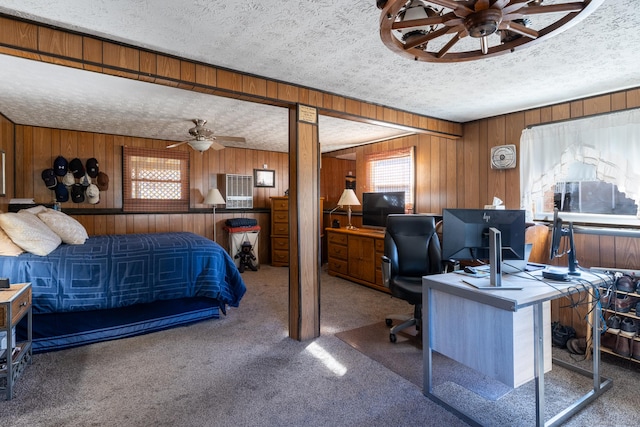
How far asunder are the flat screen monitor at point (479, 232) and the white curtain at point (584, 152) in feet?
5.51

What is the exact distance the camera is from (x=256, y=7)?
1.81 metres

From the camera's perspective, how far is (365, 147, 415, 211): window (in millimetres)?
5008

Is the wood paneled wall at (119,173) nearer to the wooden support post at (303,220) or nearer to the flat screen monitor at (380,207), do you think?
the flat screen monitor at (380,207)

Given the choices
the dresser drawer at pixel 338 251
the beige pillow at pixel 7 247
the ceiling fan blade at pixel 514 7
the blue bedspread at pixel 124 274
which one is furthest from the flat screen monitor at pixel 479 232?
the beige pillow at pixel 7 247

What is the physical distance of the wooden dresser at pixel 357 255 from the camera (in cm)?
467

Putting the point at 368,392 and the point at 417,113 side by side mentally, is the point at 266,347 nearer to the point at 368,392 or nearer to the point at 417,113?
the point at 368,392

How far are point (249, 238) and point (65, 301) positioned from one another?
11.1ft

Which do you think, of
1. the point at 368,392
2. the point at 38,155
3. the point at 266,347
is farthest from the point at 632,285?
the point at 38,155

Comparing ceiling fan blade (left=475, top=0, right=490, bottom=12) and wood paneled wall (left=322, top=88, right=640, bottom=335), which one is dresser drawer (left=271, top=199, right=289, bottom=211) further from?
ceiling fan blade (left=475, top=0, right=490, bottom=12)

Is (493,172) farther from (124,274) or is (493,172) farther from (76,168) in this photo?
(76,168)

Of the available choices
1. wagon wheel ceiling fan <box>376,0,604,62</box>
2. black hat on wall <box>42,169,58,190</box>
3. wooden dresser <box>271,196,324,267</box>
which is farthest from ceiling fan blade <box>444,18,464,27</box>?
black hat on wall <box>42,169,58,190</box>

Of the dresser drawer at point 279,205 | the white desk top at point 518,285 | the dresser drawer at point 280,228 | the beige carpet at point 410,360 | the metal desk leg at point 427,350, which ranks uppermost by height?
the dresser drawer at point 279,205

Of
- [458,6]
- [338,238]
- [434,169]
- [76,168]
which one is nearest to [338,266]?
[338,238]

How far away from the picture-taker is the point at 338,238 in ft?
17.9
